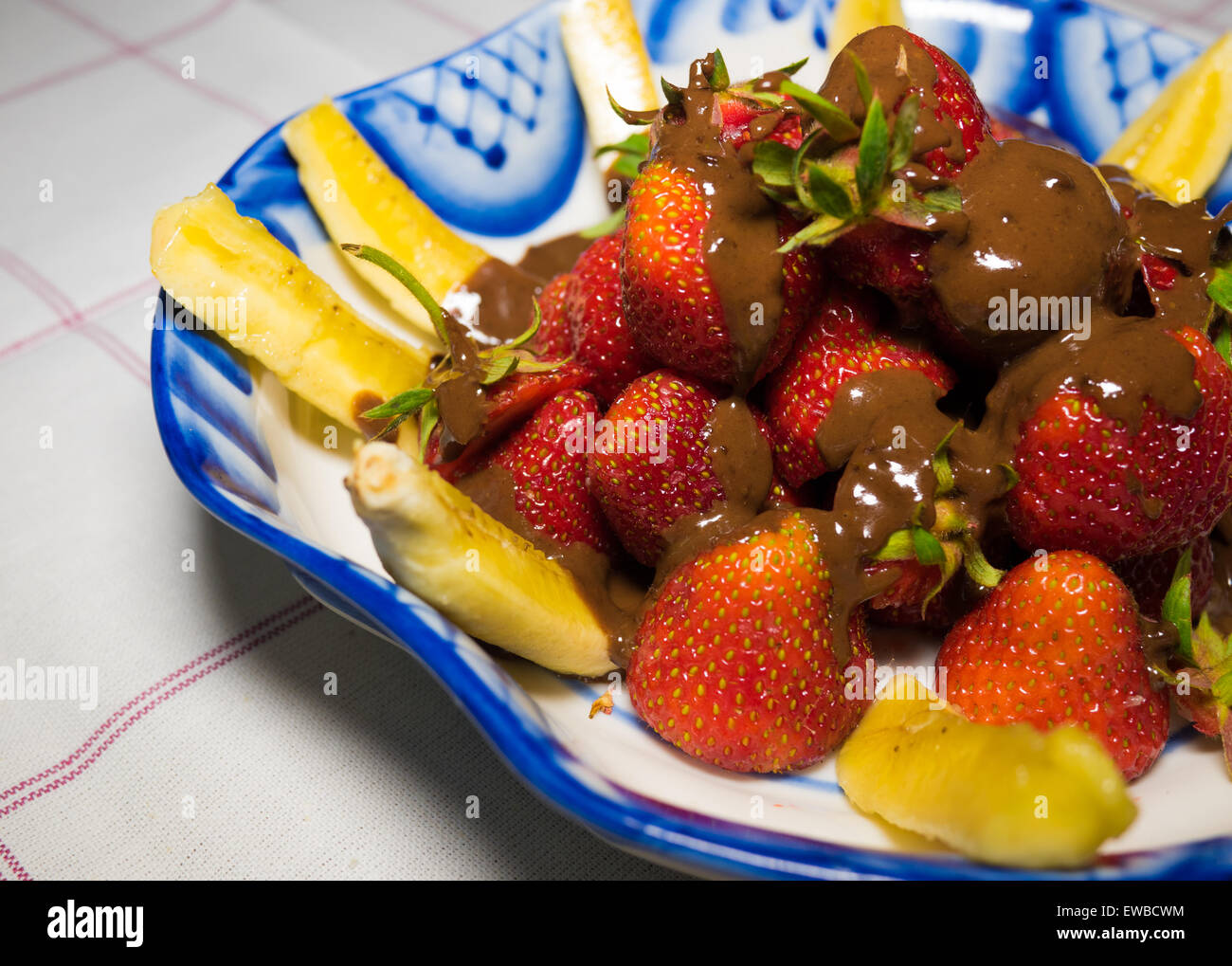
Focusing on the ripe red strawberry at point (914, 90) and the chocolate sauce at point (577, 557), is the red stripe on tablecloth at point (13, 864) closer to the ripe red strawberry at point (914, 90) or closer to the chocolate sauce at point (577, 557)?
the chocolate sauce at point (577, 557)

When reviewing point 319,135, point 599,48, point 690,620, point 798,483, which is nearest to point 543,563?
point 690,620

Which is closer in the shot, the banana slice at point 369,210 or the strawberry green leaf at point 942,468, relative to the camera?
the strawberry green leaf at point 942,468

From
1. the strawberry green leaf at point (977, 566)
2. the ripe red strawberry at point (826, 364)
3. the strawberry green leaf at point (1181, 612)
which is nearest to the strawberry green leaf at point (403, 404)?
the ripe red strawberry at point (826, 364)

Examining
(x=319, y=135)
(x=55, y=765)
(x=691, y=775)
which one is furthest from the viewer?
(x=319, y=135)

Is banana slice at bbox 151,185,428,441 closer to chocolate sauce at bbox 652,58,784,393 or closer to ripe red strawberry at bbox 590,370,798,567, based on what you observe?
ripe red strawberry at bbox 590,370,798,567

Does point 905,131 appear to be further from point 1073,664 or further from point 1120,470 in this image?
point 1073,664
